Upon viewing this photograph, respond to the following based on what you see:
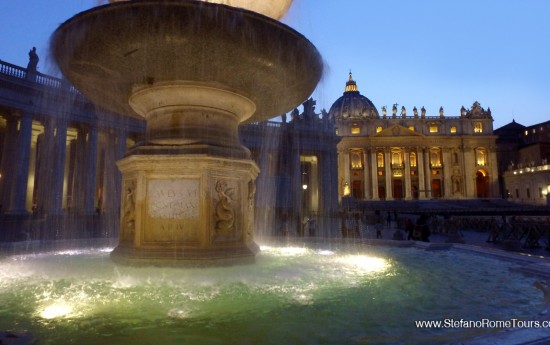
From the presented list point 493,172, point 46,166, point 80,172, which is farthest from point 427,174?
point 46,166

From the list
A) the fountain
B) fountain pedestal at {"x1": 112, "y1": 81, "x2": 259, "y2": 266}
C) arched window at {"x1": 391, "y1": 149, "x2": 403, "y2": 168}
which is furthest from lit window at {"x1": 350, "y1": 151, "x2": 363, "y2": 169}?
fountain pedestal at {"x1": 112, "y1": 81, "x2": 259, "y2": 266}

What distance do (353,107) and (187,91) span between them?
121581mm

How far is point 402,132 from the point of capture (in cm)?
9806

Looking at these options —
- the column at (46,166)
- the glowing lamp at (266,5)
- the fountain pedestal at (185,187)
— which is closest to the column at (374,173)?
the column at (46,166)

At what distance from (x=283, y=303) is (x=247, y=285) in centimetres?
105

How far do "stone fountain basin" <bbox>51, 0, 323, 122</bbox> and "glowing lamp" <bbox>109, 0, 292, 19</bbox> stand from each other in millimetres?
1347

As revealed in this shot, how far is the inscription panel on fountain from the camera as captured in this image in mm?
6699

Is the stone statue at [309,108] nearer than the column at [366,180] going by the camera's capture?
Yes

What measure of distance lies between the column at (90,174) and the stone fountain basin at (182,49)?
22.5 meters

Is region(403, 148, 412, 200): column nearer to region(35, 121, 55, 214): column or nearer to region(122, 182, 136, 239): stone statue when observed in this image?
region(35, 121, 55, 214): column

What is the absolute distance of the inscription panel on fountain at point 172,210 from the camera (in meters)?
6.70

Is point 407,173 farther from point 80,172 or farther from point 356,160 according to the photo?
point 80,172

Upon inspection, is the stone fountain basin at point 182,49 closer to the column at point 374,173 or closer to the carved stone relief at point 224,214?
the carved stone relief at point 224,214

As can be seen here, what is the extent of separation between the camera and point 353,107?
407ft
